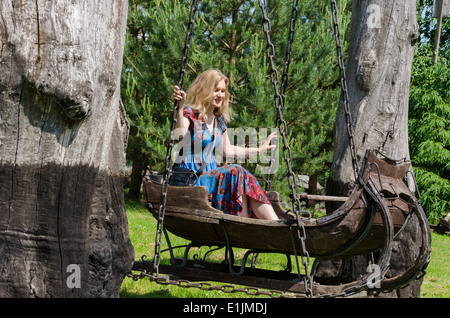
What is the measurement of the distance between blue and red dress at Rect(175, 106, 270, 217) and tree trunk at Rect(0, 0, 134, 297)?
1.26 metres

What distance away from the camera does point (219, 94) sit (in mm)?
3945

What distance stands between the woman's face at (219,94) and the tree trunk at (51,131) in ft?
5.09

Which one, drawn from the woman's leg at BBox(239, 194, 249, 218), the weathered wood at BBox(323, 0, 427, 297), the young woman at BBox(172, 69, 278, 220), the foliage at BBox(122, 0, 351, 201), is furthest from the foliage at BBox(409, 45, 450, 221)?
the woman's leg at BBox(239, 194, 249, 218)

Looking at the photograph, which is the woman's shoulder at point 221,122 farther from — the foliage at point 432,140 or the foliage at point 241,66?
the foliage at point 432,140

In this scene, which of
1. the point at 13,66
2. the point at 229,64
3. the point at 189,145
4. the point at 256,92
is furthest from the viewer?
the point at 229,64

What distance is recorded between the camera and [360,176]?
3.16 m

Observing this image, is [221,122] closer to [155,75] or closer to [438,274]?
[438,274]

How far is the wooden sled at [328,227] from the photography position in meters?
3.04

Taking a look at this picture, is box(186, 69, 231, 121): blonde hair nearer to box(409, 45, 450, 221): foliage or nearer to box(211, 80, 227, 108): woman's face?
box(211, 80, 227, 108): woman's face

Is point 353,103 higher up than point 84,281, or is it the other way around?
point 353,103

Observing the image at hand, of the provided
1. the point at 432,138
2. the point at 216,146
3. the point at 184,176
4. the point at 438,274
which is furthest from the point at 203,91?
the point at 432,138

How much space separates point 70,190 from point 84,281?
435mm
